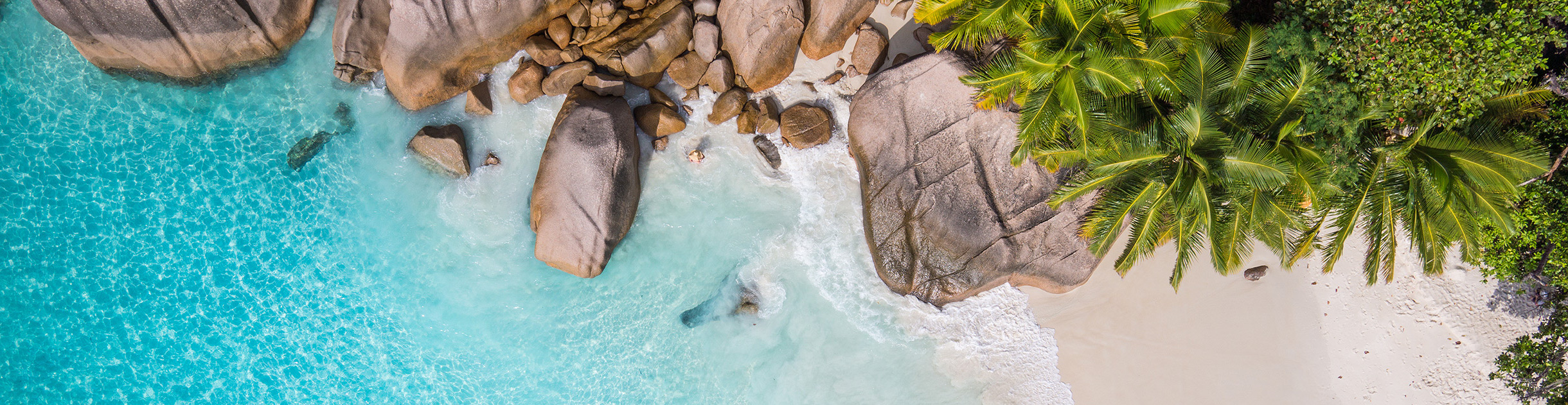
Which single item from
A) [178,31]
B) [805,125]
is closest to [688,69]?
[805,125]

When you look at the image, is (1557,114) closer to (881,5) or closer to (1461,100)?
(1461,100)

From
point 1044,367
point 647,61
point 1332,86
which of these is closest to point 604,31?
point 647,61

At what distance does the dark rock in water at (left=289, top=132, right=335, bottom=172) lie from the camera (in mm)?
12117

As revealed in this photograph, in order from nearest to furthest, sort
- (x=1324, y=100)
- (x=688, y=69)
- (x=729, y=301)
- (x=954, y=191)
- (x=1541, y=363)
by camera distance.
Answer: (x=1324, y=100) → (x=1541, y=363) → (x=954, y=191) → (x=688, y=69) → (x=729, y=301)

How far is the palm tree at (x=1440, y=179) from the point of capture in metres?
8.52

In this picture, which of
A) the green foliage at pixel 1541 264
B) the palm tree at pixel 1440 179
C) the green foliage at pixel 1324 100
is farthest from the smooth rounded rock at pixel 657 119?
the green foliage at pixel 1541 264

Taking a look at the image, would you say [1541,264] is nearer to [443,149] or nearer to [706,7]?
[706,7]

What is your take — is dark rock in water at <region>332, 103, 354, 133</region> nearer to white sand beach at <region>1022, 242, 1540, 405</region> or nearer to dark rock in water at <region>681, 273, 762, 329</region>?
dark rock in water at <region>681, 273, 762, 329</region>

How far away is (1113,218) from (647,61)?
7968 millimetres

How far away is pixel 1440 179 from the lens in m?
8.44

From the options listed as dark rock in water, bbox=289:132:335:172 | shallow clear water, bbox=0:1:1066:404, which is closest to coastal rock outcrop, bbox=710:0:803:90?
shallow clear water, bbox=0:1:1066:404

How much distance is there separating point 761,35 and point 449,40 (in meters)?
5.38

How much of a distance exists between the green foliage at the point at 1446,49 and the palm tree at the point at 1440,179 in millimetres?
260

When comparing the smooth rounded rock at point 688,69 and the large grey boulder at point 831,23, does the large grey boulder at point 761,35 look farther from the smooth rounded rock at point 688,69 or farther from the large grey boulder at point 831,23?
the smooth rounded rock at point 688,69
